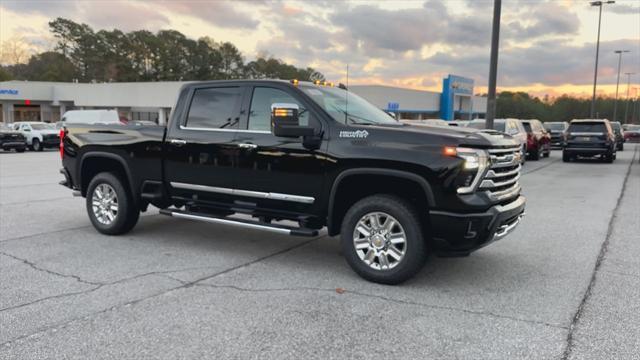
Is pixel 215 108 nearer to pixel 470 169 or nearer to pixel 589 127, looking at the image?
pixel 470 169

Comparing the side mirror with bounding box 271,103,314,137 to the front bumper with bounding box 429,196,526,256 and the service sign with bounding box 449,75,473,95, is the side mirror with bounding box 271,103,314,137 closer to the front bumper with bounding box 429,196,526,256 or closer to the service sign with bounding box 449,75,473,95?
the front bumper with bounding box 429,196,526,256

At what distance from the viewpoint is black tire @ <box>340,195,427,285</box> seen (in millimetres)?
4945

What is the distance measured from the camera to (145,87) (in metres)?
55.2

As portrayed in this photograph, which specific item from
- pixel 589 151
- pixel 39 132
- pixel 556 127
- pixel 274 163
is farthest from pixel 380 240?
pixel 556 127

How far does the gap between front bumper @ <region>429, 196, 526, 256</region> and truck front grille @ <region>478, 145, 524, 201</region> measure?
0.18m

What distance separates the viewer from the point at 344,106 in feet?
19.5

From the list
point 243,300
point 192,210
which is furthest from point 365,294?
point 192,210

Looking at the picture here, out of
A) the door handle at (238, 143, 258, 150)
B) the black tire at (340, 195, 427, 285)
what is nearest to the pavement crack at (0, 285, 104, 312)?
the door handle at (238, 143, 258, 150)

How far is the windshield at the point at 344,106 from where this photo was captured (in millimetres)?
5672

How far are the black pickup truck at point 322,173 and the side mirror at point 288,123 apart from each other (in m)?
0.01

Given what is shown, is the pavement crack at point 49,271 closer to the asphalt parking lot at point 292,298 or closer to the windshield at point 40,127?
the asphalt parking lot at point 292,298

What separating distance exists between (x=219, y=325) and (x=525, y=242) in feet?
14.9

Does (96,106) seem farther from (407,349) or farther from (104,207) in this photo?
(407,349)

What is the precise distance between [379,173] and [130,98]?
5581 cm
